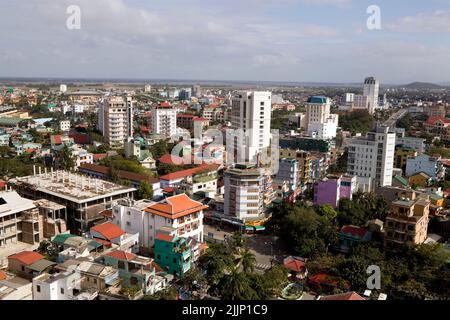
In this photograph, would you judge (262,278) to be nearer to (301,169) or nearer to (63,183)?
(63,183)

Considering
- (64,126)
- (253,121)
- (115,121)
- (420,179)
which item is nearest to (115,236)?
Result: (253,121)

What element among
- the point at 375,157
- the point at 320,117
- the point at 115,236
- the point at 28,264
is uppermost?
the point at 320,117

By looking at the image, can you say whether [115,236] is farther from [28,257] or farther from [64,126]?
[64,126]

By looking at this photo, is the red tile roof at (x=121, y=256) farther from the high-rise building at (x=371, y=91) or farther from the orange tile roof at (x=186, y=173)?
the high-rise building at (x=371, y=91)

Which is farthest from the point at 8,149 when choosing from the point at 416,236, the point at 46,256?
the point at 416,236

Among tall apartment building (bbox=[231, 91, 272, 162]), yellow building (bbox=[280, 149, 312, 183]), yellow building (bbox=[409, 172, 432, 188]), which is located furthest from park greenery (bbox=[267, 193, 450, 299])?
tall apartment building (bbox=[231, 91, 272, 162])

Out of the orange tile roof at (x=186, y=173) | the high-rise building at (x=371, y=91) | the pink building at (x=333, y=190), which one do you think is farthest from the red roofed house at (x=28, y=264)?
the high-rise building at (x=371, y=91)

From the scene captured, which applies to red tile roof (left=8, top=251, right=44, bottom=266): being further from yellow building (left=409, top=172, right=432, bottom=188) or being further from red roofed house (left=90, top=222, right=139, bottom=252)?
yellow building (left=409, top=172, right=432, bottom=188)

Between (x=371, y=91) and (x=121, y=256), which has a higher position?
(x=371, y=91)
